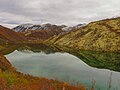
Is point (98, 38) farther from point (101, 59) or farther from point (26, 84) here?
point (26, 84)

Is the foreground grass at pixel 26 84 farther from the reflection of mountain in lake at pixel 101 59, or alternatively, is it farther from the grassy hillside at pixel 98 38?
the grassy hillside at pixel 98 38

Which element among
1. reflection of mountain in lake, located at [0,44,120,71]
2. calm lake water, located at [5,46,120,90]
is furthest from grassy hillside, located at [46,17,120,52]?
calm lake water, located at [5,46,120,90]

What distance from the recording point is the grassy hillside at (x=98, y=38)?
463ft

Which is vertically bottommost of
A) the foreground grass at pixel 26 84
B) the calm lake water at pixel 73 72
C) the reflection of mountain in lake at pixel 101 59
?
the reflection of mountain in lake at pixel 101 59

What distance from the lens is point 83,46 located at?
151625 mm

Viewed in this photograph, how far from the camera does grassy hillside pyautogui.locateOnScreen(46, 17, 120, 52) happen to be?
14100 cm

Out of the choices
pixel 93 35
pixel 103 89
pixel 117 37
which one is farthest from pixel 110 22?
pixel 103 89

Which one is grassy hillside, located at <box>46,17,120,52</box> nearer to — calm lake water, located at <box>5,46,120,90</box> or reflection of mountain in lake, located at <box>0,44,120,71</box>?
reflection of mountain in lake, located at <box>0,44,120,71</box>

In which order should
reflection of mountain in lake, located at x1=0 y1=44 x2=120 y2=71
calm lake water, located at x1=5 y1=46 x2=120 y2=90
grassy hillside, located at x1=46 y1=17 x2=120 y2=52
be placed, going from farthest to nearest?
grassy hillside, located at x1=46 y1=17 x2=120 y2=52 → reflection of mountain in lake, located at x1=0 y1=44 x2=120 y2=71 → calm lake water, located at x1=5 y1=46 x2=120 y2=90

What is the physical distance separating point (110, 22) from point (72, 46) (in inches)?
1623

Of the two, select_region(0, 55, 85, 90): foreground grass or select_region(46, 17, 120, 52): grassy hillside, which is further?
select_region(46, 17, 120, 52): grassy hillside

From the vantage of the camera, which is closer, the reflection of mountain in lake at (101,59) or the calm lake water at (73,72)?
the calm lake water at (73,72)

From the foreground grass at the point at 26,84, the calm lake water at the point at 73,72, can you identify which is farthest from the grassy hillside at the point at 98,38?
the foreground grass at the point at 26,84

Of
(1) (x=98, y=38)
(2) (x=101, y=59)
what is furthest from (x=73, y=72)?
(1) (x=98, y=38)
